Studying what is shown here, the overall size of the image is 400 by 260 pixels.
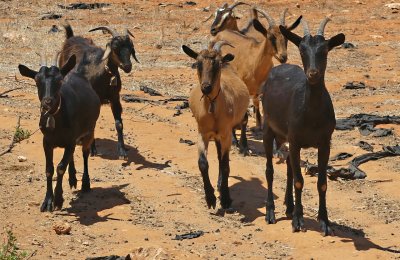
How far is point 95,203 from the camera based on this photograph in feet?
40.0

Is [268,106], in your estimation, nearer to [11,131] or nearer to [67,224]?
[67,224]

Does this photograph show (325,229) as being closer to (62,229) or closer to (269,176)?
(269,176)

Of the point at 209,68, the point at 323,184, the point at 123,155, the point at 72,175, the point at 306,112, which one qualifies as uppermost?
the point at 209,68


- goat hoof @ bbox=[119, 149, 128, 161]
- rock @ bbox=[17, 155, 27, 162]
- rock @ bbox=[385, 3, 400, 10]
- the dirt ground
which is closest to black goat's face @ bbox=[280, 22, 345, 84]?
the dirt ground

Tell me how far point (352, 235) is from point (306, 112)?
5.38ft

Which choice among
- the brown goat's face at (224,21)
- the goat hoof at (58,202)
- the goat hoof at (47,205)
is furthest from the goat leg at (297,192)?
the brown goat's face at (224,21)

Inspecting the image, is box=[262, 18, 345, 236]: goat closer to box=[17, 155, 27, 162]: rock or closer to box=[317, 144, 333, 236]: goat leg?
box=[317, 144, 333, 236]: goat leg

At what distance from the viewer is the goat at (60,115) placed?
442 inches

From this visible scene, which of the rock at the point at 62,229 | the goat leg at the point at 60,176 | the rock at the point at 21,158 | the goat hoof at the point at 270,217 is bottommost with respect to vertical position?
the goat hoof at the point at 270,217

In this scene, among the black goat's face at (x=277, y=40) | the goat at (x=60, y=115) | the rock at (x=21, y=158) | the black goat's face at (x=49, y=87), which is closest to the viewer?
the black goat's face at (x=49, y=87)

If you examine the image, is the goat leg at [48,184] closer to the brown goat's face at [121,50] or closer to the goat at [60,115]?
the goat at [60,115]

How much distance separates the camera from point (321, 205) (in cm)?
1044

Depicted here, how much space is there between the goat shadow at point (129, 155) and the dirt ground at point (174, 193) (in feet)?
0.06

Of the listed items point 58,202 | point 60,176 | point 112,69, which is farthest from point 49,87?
point 112,69
